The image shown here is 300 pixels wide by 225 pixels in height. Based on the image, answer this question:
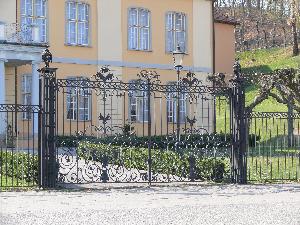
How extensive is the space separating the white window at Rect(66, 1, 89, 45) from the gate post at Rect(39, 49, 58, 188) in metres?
14.2

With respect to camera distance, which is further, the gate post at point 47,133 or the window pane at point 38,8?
the window pane at point 38,8

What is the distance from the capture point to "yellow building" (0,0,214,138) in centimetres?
2277

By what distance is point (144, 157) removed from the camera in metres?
13.6

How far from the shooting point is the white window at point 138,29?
88.4 feet

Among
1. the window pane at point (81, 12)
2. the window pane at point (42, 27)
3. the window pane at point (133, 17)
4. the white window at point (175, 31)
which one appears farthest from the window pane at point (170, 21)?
the window pane at point (42, 27)

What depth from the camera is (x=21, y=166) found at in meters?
12.3

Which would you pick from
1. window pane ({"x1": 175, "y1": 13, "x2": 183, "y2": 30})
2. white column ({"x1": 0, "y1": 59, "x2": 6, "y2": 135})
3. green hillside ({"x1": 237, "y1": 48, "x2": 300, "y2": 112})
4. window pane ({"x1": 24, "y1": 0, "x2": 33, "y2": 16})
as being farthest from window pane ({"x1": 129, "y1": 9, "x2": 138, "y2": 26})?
green hillside ({"x1": 237, "y1": 48, "x2": 300, "y2": 112})

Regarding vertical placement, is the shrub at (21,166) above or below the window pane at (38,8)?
below

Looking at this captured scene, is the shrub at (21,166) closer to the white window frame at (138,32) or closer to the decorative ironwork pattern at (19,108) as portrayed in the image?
the decorative ironwork pattern at (19,108)

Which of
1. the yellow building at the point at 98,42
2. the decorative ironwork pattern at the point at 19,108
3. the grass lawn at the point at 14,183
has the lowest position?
the grass lawn at the point at 14,183

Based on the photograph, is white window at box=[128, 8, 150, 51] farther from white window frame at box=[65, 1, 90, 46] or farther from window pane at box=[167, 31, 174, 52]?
white window frame at box=[65, 1, 90, 46]

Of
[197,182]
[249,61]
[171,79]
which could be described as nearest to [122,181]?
[197,182]

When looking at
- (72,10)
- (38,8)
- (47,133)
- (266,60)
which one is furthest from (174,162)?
(266,60)

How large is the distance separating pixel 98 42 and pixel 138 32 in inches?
84.8
